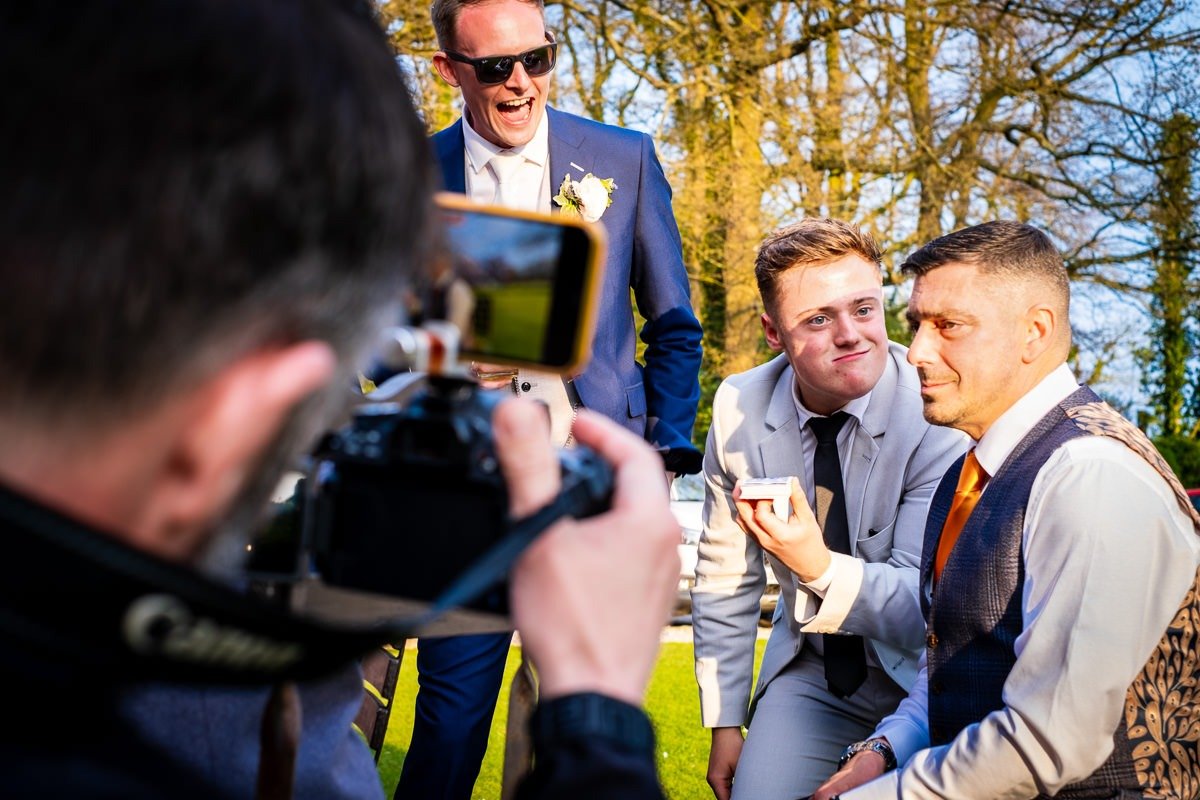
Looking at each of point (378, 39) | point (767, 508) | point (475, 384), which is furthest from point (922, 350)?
point (378, 39)

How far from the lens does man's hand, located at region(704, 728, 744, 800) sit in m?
4.01

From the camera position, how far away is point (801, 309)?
13.8ft

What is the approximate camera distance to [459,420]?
1115 millimetres

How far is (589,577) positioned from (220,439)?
35 centimetres

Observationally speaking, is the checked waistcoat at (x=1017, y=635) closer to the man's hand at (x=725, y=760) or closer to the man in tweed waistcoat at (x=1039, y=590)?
the man in tweed waistcoat at (x=1039, y=590)

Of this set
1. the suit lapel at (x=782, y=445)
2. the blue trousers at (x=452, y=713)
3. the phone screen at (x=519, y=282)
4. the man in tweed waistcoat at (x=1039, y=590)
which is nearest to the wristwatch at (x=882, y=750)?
the man in tweed waistcoat at (x=1039, y=590)

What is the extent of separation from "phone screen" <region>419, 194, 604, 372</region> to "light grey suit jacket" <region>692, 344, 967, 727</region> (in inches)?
101

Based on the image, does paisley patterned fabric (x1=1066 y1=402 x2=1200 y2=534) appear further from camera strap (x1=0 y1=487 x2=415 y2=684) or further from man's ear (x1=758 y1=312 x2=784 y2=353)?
camera strap (x1=0 y1=487 x2=415 y2=684)

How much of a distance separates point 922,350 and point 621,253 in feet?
3.56

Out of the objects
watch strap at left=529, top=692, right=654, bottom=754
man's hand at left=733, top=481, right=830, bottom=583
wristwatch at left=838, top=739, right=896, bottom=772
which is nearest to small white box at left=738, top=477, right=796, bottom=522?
man's hand at left=733, top=481, right=830, bottom=583

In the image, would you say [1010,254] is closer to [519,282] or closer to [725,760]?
[725,760]

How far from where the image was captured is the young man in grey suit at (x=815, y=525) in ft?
11.7

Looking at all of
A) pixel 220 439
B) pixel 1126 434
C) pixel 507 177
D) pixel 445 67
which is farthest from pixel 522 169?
pixel 220 439

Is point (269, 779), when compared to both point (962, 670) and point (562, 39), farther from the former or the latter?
point (562, 39)
